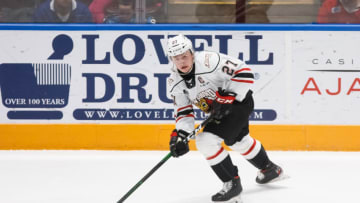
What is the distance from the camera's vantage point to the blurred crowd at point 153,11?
4.07m

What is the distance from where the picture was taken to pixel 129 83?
408 centimetres

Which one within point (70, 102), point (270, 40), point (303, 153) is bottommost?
point (303, 153)

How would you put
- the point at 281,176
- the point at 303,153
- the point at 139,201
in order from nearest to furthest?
the point at 139,201 < the point at 281,176 < the point at 303,153

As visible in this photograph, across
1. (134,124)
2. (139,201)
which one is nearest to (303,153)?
(134,124)

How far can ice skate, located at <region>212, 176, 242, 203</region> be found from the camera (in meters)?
2.71

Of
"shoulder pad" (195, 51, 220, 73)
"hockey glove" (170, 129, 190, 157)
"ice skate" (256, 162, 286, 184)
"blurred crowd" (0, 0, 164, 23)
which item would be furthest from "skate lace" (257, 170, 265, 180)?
"blurred crowd" (0, 0, 164, 23)

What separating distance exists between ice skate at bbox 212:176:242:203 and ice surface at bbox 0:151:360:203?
9cm

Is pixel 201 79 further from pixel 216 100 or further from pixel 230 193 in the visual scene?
pixel 230 193

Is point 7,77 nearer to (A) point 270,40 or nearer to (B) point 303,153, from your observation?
(A) point 270,40

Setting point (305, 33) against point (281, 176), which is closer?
point (281, 176)

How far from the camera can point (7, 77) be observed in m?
4.09

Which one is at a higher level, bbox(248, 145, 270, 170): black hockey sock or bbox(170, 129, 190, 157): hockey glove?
bbox(170, 129, 190, 157): hockey glove

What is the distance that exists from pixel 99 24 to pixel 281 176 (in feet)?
6.29

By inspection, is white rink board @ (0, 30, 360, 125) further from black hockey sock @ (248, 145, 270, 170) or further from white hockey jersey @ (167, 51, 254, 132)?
white hockey jersey @ (167, 51, 254, 132)
